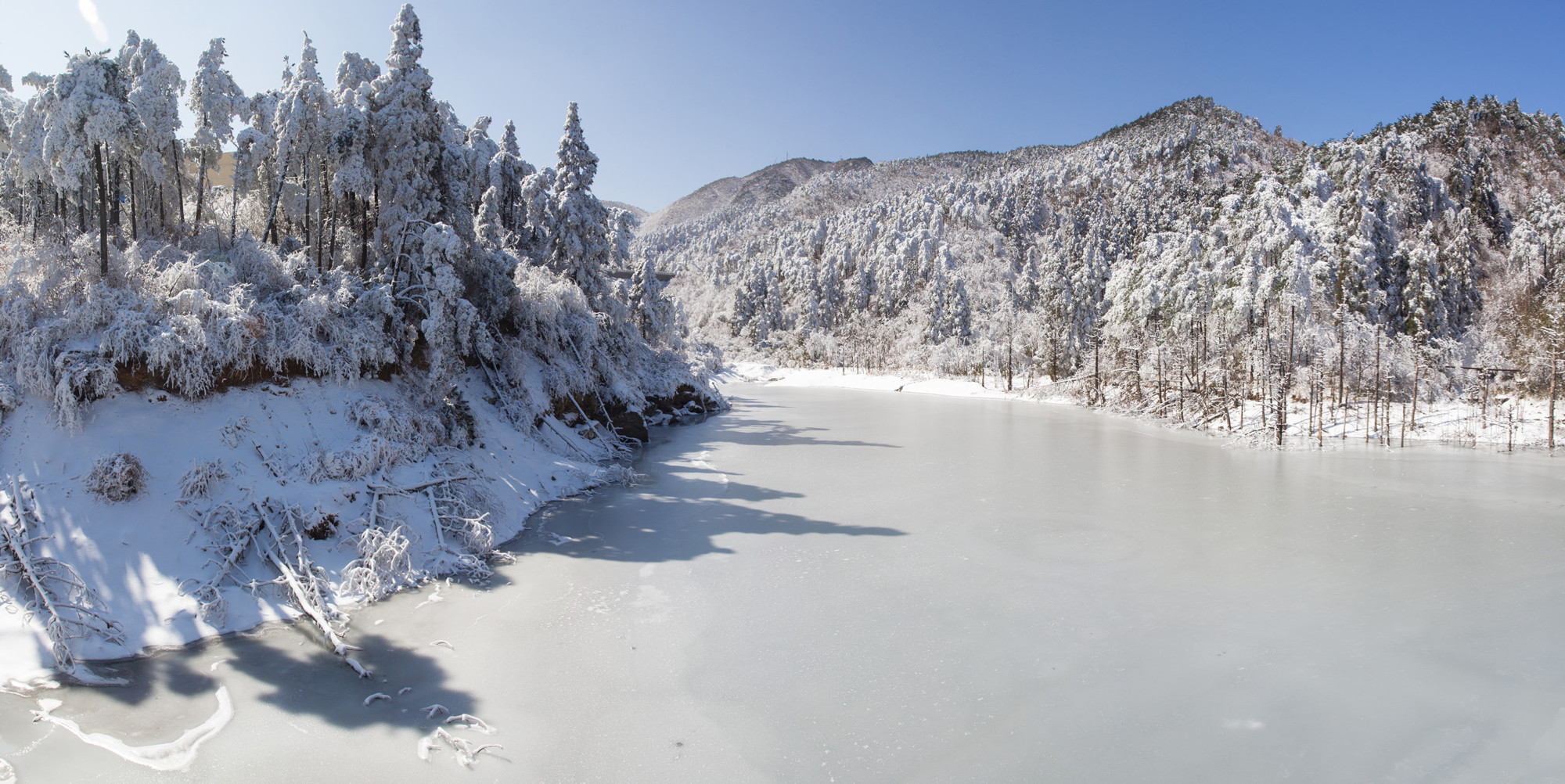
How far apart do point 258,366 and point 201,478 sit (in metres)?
2.89

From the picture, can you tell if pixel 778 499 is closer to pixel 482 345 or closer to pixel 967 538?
pixel 967 538

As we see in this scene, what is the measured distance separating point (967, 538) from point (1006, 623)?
406 centimetres

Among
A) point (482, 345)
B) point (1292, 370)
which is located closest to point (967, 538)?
point (482, 345)

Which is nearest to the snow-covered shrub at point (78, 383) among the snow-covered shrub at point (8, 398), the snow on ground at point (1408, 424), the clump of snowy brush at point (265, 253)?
the clump of snowy brush at point (265, 253)

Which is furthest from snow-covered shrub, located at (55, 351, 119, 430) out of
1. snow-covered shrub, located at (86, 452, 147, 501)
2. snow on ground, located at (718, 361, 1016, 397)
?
snow on ground, located at (718, 361, 1016, 397)

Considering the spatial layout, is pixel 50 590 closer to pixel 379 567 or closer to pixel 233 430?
pixel 379 567

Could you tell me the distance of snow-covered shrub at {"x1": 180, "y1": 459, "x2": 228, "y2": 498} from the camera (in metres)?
9.12

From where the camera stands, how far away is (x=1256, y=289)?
110 feet

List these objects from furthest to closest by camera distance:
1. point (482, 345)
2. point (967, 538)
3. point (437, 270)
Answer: point (482, 345) → point (437, 270) → point (967, 538)

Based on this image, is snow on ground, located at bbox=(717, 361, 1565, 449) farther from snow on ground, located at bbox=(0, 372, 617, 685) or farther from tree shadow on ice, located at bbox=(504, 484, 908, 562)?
snow on ground, located at bbox=(0, 372, 617, 685)

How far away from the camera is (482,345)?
1633 centimetres

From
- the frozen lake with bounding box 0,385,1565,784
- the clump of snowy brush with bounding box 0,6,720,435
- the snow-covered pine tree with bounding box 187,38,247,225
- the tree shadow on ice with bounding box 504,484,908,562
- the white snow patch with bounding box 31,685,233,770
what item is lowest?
the frozen lake with bounding box 0,385,1565,784

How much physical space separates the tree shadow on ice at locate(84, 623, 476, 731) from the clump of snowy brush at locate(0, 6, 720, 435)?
3893 mm

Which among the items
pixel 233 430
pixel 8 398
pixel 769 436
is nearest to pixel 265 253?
pixel 233 430
